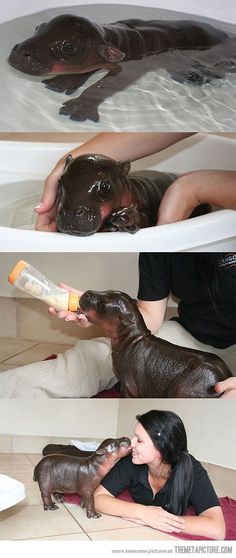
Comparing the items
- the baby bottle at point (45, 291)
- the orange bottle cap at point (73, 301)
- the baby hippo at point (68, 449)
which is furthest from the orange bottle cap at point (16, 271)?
the baby hippo at point (68, 449)

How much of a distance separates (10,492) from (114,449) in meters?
0.22

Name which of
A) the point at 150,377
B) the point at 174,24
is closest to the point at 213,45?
the point at 174,24

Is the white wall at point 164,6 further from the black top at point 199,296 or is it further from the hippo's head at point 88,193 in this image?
the black top at point 199,296

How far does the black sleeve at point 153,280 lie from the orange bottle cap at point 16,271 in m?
0.23

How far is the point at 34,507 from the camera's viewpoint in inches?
101

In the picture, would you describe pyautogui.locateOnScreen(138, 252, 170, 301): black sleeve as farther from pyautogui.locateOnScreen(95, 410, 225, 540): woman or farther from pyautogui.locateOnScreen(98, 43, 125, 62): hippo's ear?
pyautogui.locateOnScreen(98, 43, 125, 62): hippo's ear

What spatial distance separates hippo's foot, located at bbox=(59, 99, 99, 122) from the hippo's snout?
0.17m

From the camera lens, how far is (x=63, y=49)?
239cm

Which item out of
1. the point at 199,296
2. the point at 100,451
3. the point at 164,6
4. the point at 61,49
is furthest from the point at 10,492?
the point at 164,6

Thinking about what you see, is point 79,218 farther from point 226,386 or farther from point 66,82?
point 226,386

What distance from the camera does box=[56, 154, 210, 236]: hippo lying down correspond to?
2.44 meters

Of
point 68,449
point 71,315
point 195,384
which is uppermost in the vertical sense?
point 71,315

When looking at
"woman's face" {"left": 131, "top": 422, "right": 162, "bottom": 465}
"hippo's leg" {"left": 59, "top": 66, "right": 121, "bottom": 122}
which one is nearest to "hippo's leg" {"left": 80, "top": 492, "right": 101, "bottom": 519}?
"woman's face" {"left": 131, "top": 422, "right": 162, "bottom": 465}

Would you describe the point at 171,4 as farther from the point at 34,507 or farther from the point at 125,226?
the point at 34,507
